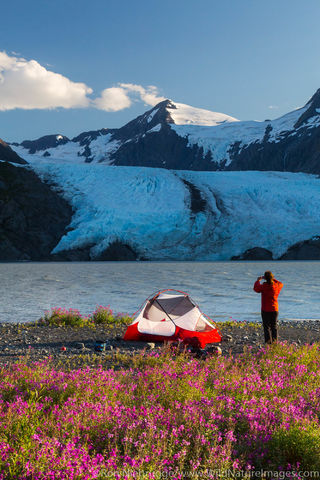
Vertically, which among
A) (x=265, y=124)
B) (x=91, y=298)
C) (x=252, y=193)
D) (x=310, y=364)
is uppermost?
(x=265, y=124)

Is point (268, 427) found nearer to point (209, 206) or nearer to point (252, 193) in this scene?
point (209, 206)

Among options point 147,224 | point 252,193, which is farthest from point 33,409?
point 252,193

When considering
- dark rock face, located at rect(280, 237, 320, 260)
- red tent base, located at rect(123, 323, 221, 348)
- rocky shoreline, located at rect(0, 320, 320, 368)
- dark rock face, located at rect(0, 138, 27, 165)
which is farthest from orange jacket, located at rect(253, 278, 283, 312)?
dark rock face, located at rect(0, 138, 27, 165)

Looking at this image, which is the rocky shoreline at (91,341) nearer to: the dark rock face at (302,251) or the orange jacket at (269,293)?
the orange jacket at (269,293)

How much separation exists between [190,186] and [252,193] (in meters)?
10.1

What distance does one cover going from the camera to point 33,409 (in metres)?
4.54

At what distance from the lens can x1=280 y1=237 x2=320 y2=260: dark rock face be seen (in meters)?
57.9

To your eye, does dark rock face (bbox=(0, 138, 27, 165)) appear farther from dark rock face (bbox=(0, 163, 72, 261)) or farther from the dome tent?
the dome tent

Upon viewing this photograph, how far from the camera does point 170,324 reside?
11.5m

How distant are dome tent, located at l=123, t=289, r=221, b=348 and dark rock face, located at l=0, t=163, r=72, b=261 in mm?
48964

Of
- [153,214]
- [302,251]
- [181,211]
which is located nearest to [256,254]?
[302,251]

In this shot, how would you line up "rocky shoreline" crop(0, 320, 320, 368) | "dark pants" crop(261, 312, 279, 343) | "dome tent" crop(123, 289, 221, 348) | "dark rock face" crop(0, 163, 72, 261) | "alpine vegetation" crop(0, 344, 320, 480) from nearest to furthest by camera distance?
1. "alpine vegetation" crop(0, 344, 320, 480)
2. "rocky shoreline" crop(0, 320, 320, 368)
3. "dark pants" crop(261, 312, 279, 343)
4. "dome tent" crop(123, 289, 221, 348)
5. "dark rock face" crop(0, 163, 72, 261)

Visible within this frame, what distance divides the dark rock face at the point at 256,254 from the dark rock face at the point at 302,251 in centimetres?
207

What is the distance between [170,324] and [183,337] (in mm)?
573
